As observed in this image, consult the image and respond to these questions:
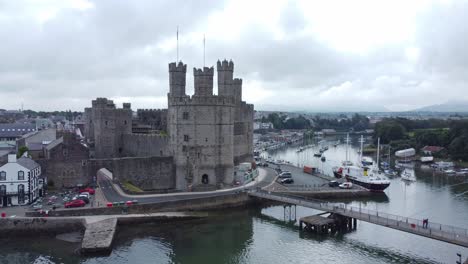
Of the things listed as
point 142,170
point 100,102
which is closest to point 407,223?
point 142,170

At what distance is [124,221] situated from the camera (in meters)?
33.1

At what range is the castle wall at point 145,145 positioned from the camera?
4484cm

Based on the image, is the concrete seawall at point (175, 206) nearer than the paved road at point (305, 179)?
Yes

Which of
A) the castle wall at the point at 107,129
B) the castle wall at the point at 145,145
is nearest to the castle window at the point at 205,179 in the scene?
the castle wall at the point at 145,145

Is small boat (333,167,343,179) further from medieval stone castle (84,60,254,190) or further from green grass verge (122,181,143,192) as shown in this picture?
green grass verge (122,181,143,192)

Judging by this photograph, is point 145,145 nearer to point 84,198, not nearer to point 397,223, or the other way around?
point 84,198

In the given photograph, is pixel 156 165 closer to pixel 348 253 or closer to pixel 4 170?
pixel 4 170

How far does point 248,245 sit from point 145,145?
20.6 m

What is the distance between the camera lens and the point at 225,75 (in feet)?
175

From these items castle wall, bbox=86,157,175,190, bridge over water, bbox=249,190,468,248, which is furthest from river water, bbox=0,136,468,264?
castle wall, bbox=86,157,175,190

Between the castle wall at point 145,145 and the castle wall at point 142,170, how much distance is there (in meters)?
1.85

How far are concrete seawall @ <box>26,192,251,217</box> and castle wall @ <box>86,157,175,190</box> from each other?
6.49m

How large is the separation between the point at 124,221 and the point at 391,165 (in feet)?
184

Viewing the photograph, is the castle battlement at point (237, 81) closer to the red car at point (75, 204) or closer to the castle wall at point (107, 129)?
the castle wall at point (107, 129)
